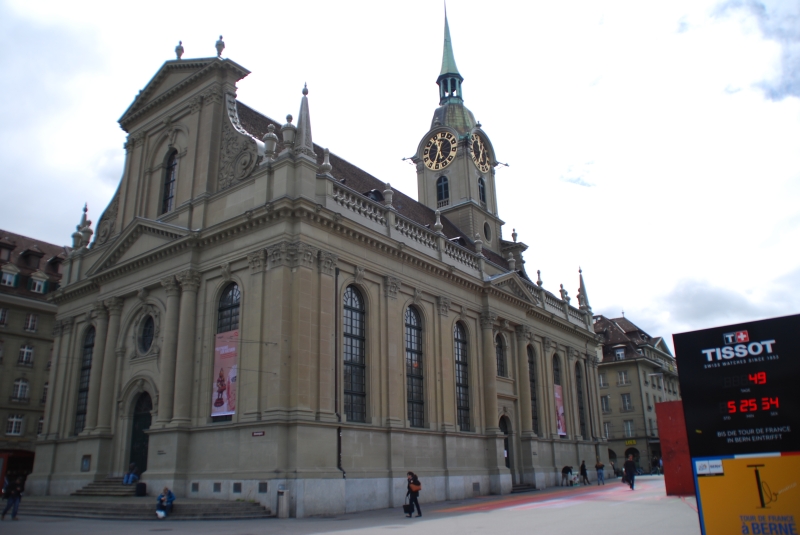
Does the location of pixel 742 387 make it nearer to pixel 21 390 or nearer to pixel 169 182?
pixel 169 182

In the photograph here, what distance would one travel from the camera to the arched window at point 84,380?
35.2 m

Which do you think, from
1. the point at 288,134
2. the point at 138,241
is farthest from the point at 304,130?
the point at 138,241

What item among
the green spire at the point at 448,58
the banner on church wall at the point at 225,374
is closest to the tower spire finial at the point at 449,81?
the green spire at the point at 448,58

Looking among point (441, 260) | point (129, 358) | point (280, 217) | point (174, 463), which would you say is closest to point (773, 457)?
point (280, 217)

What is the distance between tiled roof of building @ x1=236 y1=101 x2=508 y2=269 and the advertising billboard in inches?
1066

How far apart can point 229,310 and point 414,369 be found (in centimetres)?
984

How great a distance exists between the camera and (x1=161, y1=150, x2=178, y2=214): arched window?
3441 centimetres

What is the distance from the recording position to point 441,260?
116ft

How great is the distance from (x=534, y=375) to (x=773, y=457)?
38115mm

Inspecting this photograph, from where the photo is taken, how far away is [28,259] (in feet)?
174

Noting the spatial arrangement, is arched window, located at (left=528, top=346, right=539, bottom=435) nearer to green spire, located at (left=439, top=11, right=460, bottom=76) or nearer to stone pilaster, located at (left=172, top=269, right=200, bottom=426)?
stone pilaster, located at (left=172, top=269, right=200, bottom=426)

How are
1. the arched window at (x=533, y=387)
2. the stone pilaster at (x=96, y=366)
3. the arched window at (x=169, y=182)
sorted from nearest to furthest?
1. the stone pilaster at (x=96, y=366)
2. the arched window at (x=169, y=182)
3. the arched window at (x=533, y=387)

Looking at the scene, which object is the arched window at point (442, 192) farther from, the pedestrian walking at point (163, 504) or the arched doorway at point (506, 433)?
the pedestrian walking at point (163, 504)

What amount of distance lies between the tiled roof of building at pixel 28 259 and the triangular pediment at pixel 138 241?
18176mm
